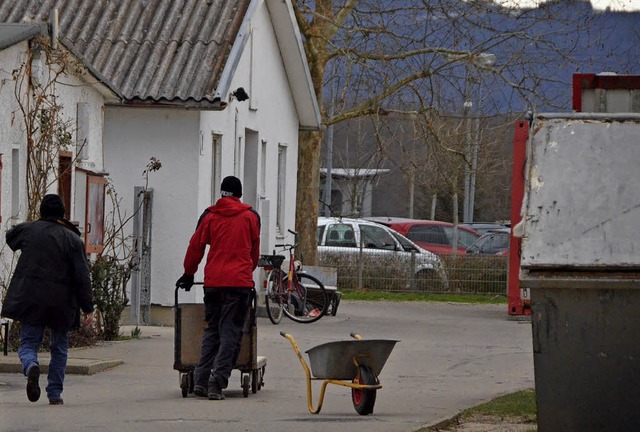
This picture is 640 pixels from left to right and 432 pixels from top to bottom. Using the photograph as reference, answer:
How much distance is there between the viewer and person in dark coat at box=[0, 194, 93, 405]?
11891 mm

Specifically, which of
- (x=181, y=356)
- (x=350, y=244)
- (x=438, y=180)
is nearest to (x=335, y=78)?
(x=350, y=244)

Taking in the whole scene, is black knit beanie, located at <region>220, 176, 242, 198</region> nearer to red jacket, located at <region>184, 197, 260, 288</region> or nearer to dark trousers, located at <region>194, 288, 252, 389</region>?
red jacket, located at <region>184, 197, 260, 288</region>

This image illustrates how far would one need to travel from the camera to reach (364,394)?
1147cm

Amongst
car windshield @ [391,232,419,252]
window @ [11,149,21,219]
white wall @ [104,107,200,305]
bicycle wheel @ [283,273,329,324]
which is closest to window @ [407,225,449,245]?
car windshield @ [391,232,419,252]

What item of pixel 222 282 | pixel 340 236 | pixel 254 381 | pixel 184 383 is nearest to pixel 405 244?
pixel 340 236

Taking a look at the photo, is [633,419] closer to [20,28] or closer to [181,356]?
[181,356]

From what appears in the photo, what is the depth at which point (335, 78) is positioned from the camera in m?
30.3

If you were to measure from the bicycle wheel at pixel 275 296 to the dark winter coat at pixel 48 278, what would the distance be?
1102cm

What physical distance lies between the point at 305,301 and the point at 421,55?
6686 millimetres

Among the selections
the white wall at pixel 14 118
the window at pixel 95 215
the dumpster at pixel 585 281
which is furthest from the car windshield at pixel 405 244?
the dumpster at pixel 585 281

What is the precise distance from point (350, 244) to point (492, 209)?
110 feet

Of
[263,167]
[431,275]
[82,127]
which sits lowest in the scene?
[431,275]

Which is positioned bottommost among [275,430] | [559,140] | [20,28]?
[275,430]

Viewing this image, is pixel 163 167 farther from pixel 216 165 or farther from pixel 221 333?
pixel 221 333
